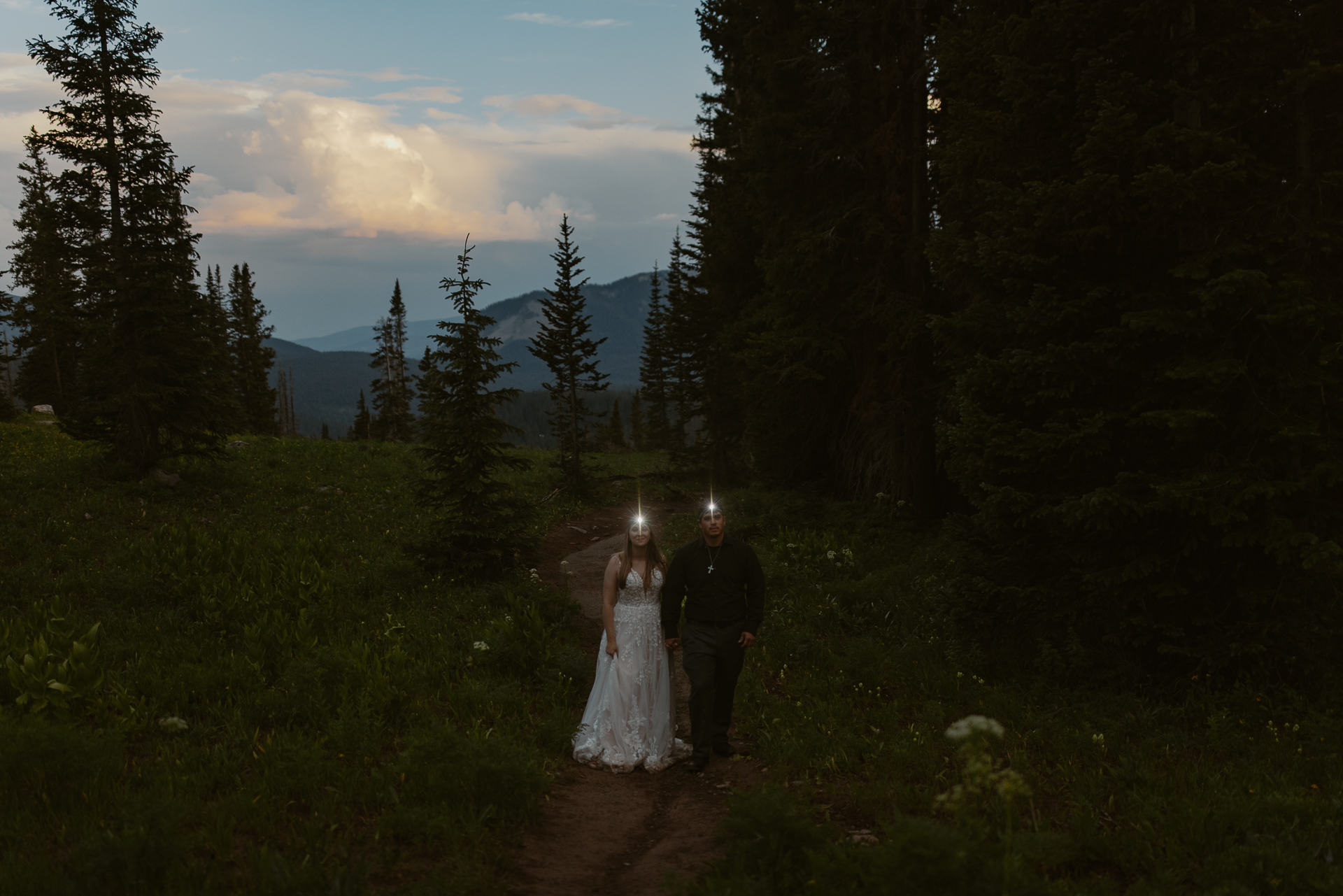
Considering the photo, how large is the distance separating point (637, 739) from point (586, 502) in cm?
1743

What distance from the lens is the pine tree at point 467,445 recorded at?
12625mm

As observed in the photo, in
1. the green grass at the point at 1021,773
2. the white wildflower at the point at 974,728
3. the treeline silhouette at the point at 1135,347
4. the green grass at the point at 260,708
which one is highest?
the treeline silhouette at the point at 1135,347

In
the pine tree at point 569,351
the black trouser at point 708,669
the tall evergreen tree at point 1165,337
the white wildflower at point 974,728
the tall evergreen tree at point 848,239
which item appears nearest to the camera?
the white wildflower at point 974,728

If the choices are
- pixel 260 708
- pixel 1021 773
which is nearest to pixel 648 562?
pixel 1021 773

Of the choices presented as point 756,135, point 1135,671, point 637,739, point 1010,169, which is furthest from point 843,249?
point 637,739

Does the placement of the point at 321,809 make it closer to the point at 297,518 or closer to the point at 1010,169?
the point at 1010,169

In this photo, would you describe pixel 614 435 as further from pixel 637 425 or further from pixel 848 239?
pixel 848 239

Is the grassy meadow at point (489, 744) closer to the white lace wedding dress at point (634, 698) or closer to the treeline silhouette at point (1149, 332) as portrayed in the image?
the white lace wedding dress at point (634, 698)

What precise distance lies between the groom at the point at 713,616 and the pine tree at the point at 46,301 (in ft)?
51.8

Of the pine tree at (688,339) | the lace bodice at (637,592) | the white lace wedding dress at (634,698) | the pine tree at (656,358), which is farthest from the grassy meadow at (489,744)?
the pine tree at (656,358)

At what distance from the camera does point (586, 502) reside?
25.0 m

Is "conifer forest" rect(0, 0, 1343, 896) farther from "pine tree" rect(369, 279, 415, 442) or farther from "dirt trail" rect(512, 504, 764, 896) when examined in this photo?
"pine tree" rect(369, 279, 415, 442)

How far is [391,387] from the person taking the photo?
65750 millimetres

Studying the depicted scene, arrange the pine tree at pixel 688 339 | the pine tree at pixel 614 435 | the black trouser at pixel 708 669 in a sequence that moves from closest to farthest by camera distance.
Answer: the black trouser at pixel 708 669 < the pine tree at pixel 688 339 < the pine tree at pixel 614 435
